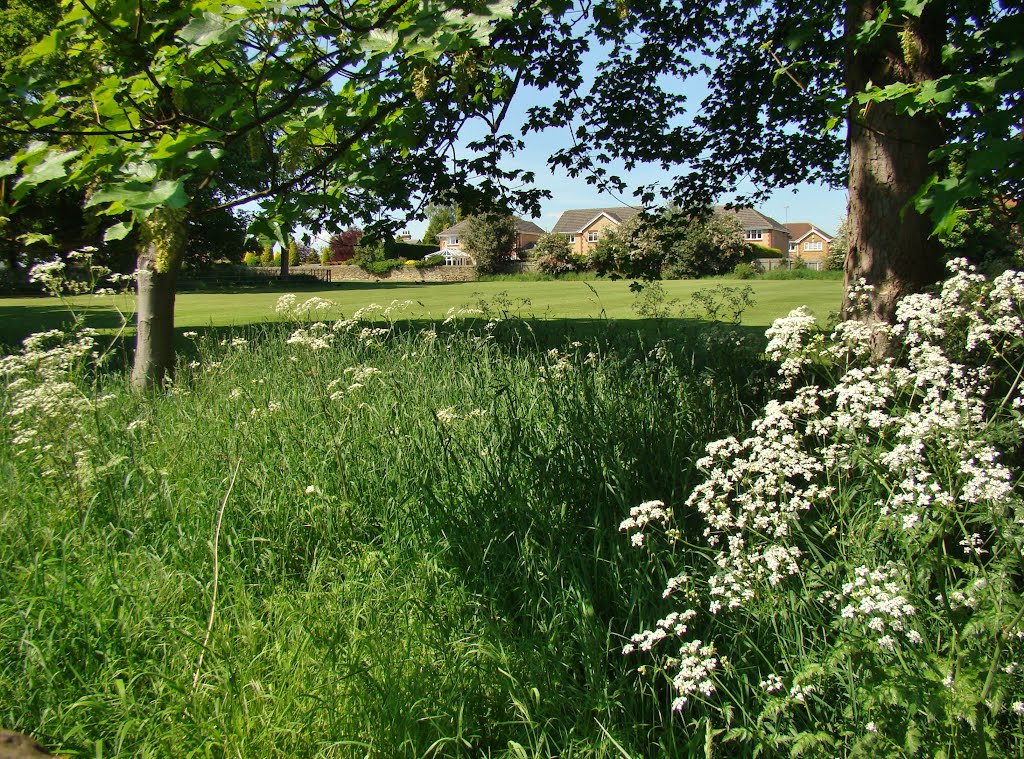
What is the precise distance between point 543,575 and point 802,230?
107 meters

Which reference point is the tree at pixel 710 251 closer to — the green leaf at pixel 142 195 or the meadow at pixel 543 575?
the meadow at pixel 543 575

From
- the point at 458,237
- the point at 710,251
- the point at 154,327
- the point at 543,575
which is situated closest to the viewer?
the point at 543,575

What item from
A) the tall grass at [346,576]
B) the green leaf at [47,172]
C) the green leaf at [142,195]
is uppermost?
the green leaf at [47,172]

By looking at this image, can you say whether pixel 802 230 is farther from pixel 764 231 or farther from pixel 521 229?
pixel 521 229

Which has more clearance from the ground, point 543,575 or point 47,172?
point 47,172

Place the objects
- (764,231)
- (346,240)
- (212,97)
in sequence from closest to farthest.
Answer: (212,97) → (346,240) → (764,231)

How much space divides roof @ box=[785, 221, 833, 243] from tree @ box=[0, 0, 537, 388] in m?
98.2

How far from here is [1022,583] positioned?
3.27 metres

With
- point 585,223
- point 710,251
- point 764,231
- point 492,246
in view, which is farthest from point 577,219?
point 710,251

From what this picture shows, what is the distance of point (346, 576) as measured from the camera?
3201 millimetres

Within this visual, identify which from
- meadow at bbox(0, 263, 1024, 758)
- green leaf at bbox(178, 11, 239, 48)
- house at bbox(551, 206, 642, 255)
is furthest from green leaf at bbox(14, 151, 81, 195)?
house at bbox(551, 206, 642, 255)

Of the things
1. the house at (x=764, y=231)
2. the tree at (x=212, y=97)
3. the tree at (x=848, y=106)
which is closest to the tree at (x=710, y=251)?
the tree at (x=848, y=106)

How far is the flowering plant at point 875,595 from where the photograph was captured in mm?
1853

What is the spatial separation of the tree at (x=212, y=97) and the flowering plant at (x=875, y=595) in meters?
1.96
